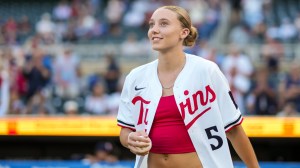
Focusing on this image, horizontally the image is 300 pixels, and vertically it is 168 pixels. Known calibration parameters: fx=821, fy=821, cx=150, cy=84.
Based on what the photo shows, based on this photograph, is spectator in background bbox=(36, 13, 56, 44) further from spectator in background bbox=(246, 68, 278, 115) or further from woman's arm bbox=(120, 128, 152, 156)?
woman's arm bbox=(120, 128, 152, 156)

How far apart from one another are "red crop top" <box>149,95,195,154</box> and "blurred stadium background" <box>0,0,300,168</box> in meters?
5.51

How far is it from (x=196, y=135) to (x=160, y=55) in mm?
574

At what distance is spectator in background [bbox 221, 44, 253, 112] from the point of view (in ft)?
40.9

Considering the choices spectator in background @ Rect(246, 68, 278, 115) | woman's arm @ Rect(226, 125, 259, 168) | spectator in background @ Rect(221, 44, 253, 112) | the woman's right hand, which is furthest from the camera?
spectator in background @ Rect(221, 44, 253, 112)

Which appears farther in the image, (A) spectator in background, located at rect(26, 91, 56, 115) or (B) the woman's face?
(A) spectator in background, located at rect(26, 91, 56, 115)

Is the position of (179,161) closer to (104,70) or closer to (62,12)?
(104,70)

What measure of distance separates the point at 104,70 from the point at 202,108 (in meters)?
10.5

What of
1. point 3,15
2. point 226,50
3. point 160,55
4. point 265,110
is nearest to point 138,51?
point 226,50

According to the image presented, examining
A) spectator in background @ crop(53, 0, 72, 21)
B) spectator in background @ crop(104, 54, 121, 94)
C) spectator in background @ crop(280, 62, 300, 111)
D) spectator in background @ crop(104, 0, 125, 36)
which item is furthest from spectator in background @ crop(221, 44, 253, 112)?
spectator in background @ crop(53, 0, 72, 21)

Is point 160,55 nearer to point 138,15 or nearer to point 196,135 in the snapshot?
point 196,135

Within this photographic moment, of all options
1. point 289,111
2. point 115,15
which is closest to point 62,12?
point 115,15

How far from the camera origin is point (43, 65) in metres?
14.3

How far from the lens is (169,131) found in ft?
16.2

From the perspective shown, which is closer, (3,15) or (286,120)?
(286,120)
